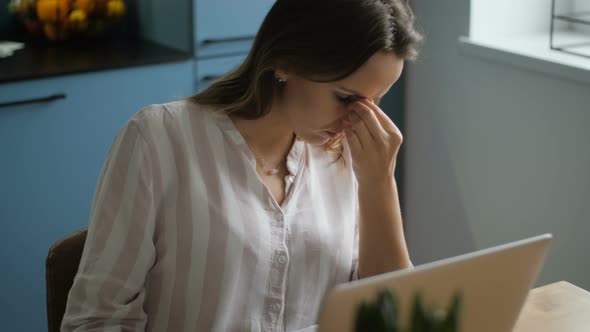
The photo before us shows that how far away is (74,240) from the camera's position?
138cm

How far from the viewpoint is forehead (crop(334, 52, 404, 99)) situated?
1.32 metres

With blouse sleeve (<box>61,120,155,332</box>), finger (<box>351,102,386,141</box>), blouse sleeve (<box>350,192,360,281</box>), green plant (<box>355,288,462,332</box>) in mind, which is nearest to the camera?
Result: green plant (<box>355,288,462,332</box>)

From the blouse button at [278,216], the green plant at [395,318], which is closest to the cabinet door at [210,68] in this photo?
the blouse button at [278,216]

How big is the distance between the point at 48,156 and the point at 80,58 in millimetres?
322

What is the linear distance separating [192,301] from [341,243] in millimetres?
282

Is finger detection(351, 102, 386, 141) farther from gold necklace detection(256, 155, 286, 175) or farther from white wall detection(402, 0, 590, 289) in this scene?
white wall detection(402, 0, 590, 289)

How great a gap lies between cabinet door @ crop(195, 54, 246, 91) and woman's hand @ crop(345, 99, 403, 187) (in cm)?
124

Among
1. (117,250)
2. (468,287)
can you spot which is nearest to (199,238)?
(117,250)

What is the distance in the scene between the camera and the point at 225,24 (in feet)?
8.63

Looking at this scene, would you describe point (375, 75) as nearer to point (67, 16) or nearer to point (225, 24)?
point (225, 24)

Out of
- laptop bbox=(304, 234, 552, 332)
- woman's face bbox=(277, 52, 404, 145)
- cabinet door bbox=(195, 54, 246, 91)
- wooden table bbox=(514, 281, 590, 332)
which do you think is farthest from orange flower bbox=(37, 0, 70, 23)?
laptop bbox=(304, 234, 552, 332)

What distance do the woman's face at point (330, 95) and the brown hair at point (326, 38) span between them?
2 centimetres

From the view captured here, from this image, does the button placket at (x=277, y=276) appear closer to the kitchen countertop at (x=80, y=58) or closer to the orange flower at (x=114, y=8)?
the kitchen countertop at (x=80, y=58)

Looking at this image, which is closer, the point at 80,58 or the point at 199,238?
the point at 199,238
